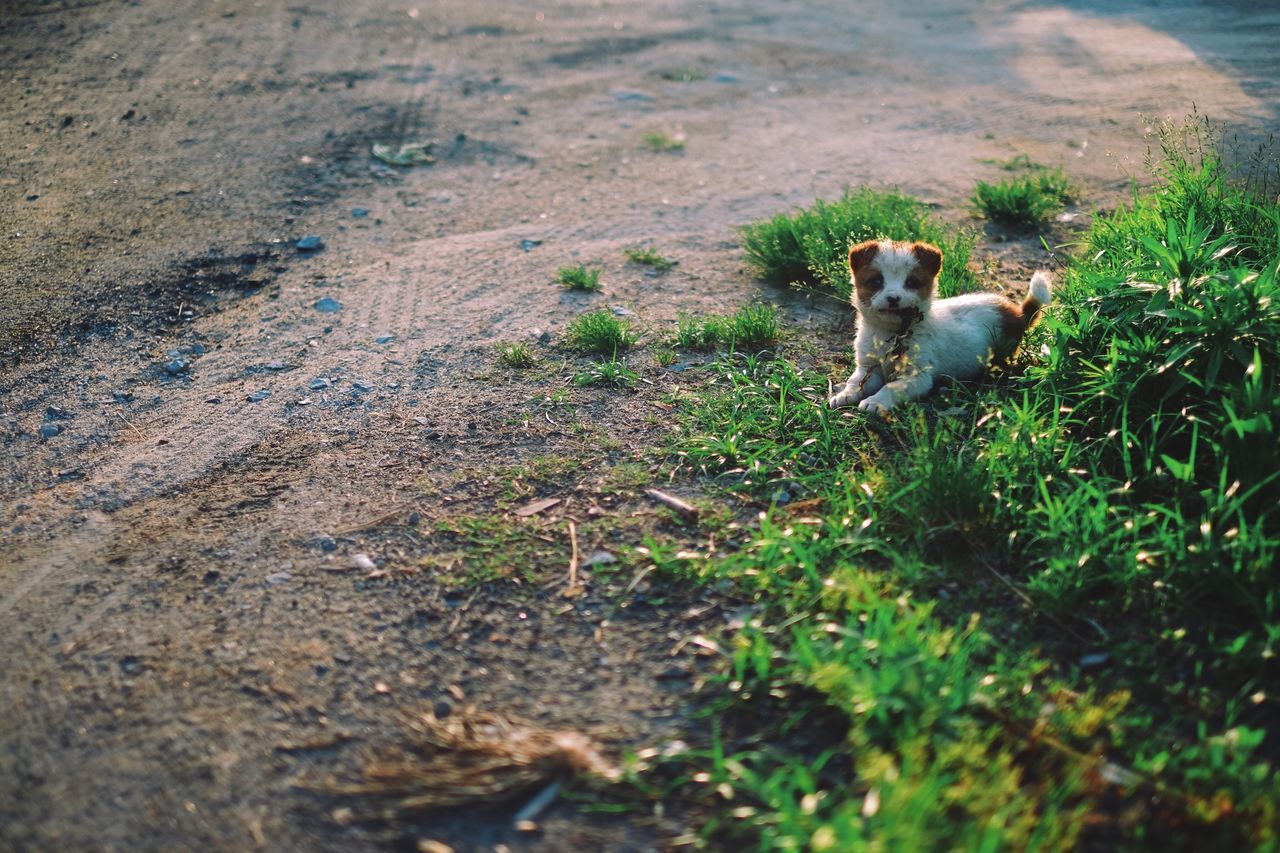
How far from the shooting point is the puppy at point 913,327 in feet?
12.5

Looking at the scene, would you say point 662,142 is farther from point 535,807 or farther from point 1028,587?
point 535,807

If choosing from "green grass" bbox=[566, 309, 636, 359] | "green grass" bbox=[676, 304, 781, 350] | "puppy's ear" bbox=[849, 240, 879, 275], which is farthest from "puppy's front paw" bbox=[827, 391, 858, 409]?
"green grass" bbox=[566, 309, 636, 359]

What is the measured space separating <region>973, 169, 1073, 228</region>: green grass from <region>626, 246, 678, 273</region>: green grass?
1860 mm

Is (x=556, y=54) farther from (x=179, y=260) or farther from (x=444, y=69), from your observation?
(x=179, y=260)

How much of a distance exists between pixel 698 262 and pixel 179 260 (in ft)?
9.49

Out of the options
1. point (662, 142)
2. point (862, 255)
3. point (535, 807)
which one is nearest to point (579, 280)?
point (862, 255)

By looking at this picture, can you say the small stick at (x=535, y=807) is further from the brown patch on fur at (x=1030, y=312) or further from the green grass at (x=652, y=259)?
the green grass at (x=652, y=259)

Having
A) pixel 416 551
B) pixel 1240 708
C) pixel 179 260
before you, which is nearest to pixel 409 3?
pixel 179 260

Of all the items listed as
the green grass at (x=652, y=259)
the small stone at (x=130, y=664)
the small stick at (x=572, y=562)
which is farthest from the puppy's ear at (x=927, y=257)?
the small stone at (x=130, y=664)

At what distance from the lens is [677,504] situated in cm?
340

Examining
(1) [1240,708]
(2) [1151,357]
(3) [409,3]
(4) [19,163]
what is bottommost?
(1) [1240,708]

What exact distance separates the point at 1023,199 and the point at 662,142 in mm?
2649

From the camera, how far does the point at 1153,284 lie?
11.8ft

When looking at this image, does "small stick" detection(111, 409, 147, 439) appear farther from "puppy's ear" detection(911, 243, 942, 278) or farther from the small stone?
"puppy's ear" detection(911, 243, 942, 278)
